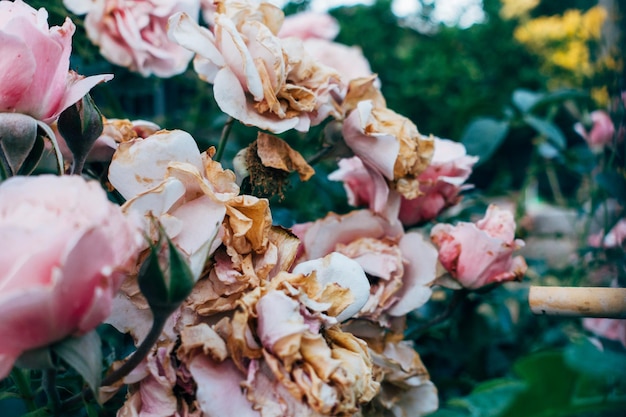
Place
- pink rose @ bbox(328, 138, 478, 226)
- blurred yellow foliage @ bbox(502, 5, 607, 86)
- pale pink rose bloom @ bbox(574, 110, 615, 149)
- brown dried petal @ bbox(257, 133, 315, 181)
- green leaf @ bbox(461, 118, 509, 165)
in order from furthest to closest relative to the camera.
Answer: blurred yellow foliage @ bbox(502, 5, 607, 86), pale pink rose bloom @ bbox(574, 110, 615, 149), green leaf @ bbox(461, 118, 509, 165), pink rose @ bbox(328, 138, 478, 226), brown dried petal @ bbox(257, 133, 315, 181)

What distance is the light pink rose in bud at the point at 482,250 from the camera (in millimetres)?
567

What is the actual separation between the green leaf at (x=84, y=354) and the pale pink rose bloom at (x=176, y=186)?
3.3 inches

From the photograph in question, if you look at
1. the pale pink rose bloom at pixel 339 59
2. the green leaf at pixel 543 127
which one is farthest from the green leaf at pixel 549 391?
the green leaf at pixel 543 127

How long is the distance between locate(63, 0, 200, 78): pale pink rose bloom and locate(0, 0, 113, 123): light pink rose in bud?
28 cm

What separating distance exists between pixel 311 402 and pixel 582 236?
108 cm

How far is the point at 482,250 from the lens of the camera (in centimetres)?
57

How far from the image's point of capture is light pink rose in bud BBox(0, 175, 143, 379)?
0.27 metres

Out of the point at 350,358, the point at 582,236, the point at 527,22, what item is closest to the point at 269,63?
the point at 350,358

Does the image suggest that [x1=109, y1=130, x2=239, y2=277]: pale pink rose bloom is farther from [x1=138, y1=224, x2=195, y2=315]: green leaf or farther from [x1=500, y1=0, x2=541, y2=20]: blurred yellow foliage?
[x1=500, y1=0, x2=541, y2=20]: blurred yellow foliage

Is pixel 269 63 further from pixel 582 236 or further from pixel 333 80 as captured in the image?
pixel 582 236

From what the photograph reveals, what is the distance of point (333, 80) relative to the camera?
53 cm

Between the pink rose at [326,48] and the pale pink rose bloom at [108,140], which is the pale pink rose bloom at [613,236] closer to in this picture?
the pink rose at [326,48]

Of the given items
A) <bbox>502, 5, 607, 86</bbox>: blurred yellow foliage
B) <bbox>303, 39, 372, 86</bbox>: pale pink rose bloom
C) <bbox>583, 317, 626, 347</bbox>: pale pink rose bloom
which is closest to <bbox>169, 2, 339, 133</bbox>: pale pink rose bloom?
<bbox>303, 39, 372, 86</bbox>: pale pink rose bloom

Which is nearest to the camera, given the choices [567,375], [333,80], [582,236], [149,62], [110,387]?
[567,375]
